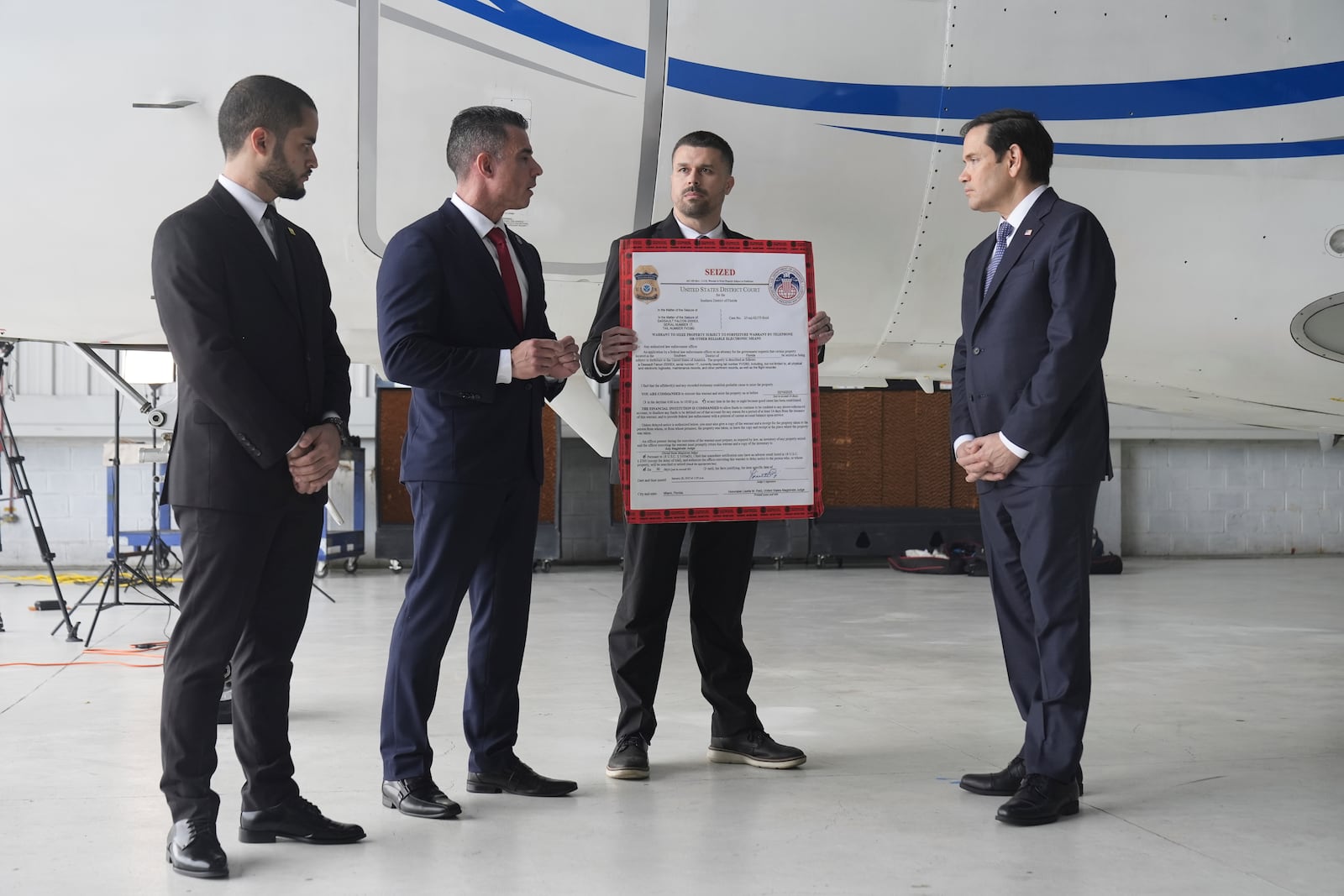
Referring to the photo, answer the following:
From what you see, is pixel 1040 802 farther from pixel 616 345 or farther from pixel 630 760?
pixel 616 345

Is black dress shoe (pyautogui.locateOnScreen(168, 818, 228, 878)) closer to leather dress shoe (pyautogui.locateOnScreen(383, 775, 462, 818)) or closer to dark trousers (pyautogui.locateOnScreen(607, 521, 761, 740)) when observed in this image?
leather dress shoe (pyautogui.locateOnScreen(383, 775, 462, 818))

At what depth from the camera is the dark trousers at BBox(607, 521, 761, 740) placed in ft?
11.1

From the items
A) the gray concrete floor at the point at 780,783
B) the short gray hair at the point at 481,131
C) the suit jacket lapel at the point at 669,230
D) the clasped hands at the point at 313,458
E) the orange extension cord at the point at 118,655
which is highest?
the short gray hair at the point at 481,131

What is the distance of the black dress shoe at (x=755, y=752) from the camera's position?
3.38 m

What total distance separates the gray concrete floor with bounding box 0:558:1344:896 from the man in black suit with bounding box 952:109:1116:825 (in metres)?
0.26

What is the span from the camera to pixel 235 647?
265 cm

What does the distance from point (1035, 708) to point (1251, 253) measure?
7.35 ft

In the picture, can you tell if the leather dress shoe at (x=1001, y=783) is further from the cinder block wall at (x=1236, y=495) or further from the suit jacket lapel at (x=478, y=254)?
the cinder block wall at (x=1236, y=495)

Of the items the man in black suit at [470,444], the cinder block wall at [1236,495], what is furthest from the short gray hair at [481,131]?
the cinder block wall at [1236,495]

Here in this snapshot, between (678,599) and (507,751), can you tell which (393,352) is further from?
(678,599)

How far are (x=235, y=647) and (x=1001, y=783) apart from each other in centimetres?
197

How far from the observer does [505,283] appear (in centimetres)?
309

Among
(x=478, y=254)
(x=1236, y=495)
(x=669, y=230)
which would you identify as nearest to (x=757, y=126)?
(x=669, y=230)

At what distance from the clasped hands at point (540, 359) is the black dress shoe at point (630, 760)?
1.10 meters
